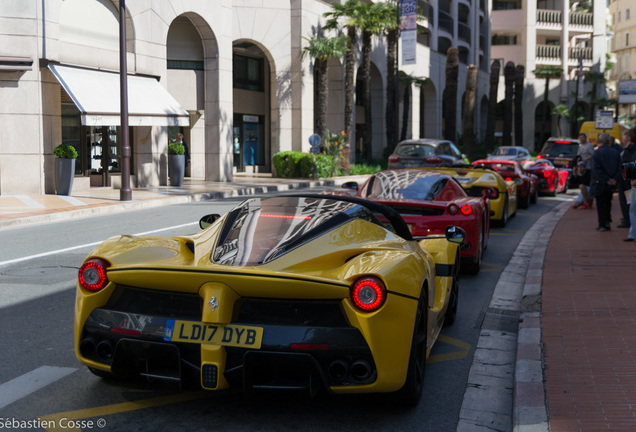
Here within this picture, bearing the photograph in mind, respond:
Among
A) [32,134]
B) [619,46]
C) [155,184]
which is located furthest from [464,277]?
[619,46]

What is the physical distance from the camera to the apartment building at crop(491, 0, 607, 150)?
79750 millimetres

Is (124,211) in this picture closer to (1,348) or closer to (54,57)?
(54,57)

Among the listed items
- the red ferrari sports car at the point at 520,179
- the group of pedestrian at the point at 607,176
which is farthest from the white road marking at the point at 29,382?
the red ferrari sports car at the point at 520,179

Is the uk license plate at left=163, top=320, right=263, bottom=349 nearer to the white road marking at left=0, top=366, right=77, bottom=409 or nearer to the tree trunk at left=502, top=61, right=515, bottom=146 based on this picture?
the white road marking at left=0, top=366, right=77, bottom=409

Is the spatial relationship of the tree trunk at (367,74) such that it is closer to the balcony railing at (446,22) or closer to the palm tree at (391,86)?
the palm tree at (391,86)

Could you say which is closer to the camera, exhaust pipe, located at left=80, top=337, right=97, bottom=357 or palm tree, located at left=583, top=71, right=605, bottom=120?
exhaust pipe, located at left=80, top=337, right=97, bottom=357

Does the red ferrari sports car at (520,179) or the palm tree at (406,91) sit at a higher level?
the palm tree at (406,91)

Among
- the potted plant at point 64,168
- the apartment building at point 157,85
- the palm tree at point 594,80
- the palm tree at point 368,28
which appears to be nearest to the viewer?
the potted plant at point 64,168

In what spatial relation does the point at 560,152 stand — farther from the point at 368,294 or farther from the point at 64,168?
the point at 368,294

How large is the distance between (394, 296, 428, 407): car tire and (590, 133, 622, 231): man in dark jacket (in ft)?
31.2

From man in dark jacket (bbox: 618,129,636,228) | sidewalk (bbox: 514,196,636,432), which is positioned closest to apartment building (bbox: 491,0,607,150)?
man in dark jacket (bbox: 618,129,636,228)

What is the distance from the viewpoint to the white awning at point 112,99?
22.4 meters

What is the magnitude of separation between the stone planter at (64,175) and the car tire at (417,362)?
19.0 meters

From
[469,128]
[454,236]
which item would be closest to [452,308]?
[454,236]
